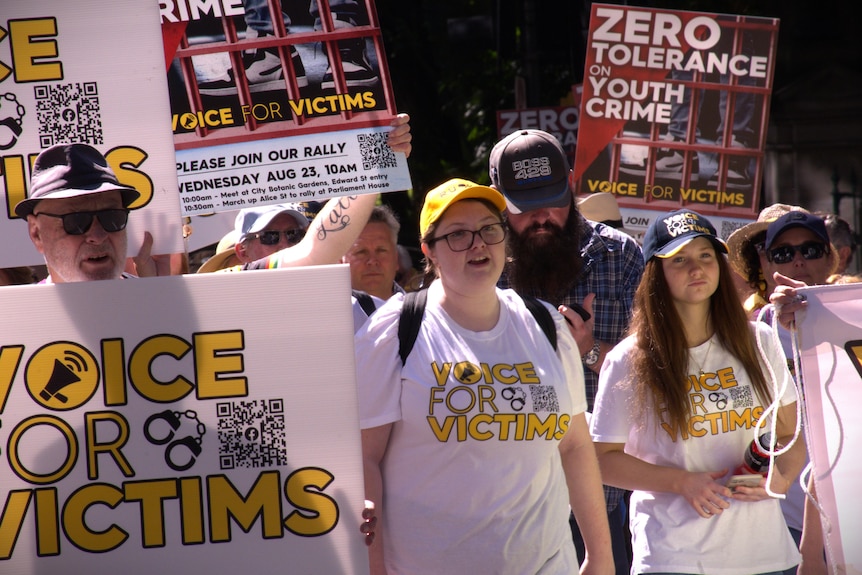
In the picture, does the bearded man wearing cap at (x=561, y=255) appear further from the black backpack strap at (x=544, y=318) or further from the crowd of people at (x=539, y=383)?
the black backpack strap at (x=544, y=318)

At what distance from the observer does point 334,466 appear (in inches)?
129

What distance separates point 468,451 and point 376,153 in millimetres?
1369

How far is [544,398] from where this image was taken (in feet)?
12.2

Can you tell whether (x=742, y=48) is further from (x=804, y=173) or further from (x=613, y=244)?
(x=804, y=173)

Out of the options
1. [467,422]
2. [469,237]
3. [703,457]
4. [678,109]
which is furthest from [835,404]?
[678,109]

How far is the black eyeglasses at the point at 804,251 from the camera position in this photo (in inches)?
202

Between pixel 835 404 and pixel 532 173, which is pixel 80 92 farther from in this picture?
pixel 835 404

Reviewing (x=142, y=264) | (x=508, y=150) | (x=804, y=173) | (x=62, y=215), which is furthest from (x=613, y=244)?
(x=804, y=173)

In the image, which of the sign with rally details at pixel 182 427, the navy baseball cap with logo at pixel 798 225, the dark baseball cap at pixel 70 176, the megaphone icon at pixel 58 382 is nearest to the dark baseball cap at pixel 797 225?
the navy baseball cap with logo at pixel 798 225

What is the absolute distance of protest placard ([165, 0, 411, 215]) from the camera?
15.0 ft

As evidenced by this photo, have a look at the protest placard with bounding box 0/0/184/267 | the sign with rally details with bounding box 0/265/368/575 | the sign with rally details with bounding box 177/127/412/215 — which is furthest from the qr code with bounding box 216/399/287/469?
the sign with rally details with bounding box 177/127/412/215

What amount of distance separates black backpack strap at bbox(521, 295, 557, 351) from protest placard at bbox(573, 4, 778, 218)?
2.81 metres

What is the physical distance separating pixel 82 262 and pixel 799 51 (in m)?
13.5

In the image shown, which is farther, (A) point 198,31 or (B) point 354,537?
(A) point 198,31
